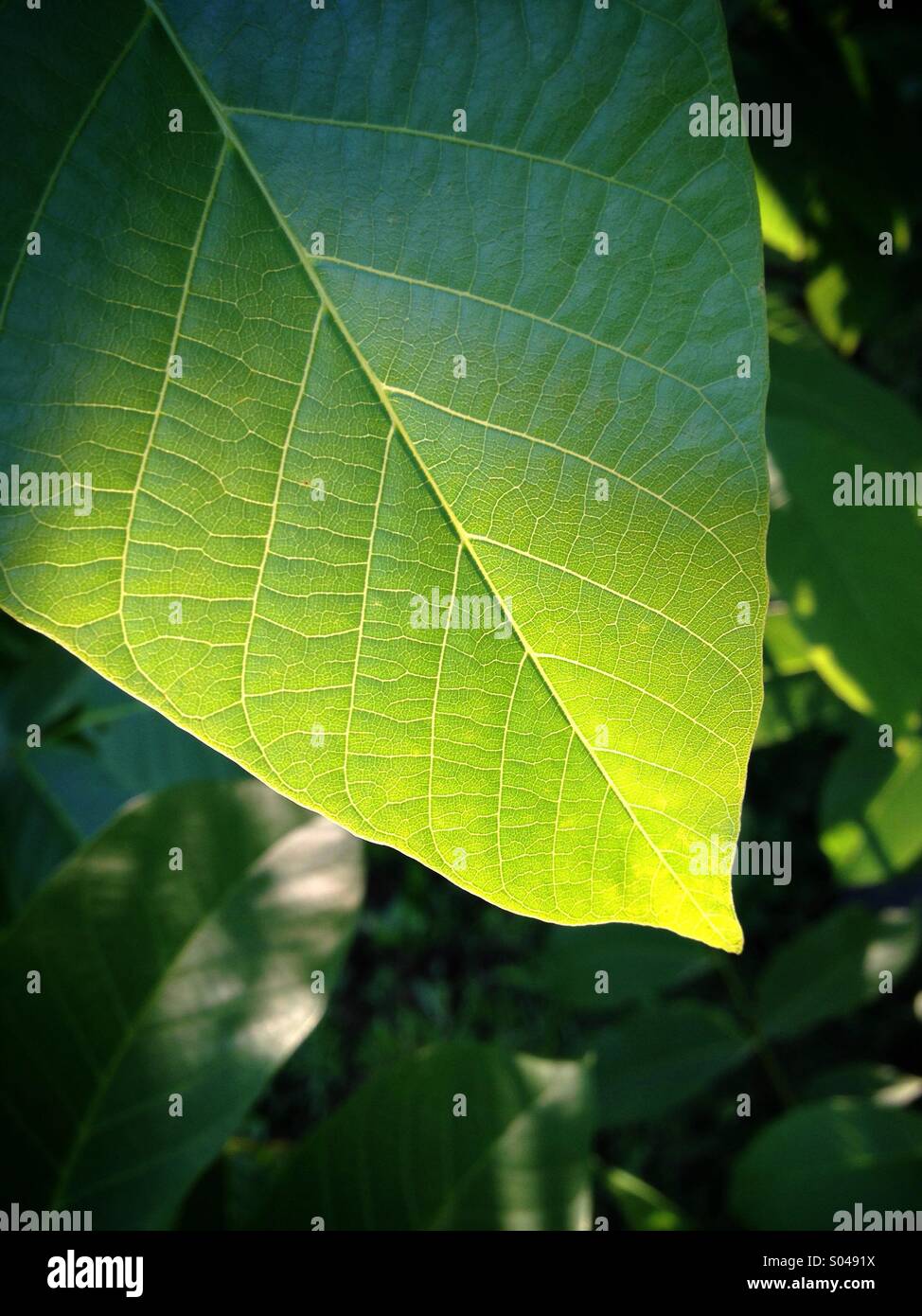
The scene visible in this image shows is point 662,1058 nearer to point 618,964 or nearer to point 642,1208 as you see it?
point 618,964

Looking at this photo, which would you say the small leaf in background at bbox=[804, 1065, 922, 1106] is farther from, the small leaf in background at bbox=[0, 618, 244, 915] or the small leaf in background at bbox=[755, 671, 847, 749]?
the small leaf in background at bbox=[0, 618, 244, 915]

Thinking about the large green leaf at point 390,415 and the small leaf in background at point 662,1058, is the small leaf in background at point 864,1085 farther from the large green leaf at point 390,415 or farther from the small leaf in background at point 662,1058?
the large green leaf at point 390,415

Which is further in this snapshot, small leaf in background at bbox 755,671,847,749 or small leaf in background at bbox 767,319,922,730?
small leaf in background at bbox 755,671,847,749
